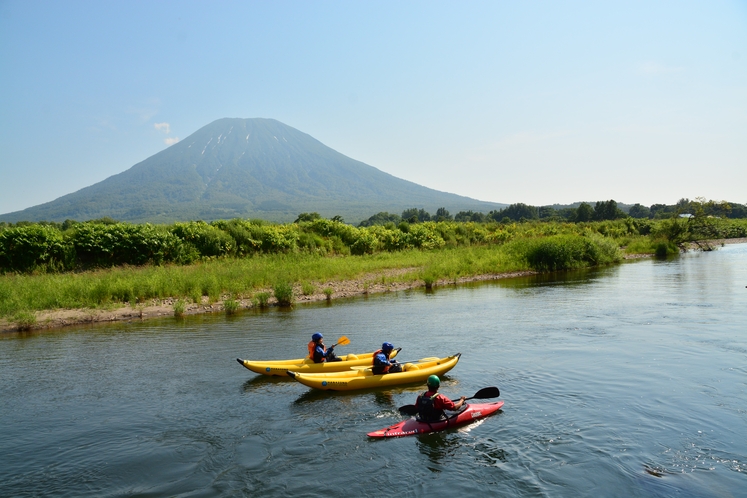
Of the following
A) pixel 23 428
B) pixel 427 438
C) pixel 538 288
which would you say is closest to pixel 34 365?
pixel 23 428

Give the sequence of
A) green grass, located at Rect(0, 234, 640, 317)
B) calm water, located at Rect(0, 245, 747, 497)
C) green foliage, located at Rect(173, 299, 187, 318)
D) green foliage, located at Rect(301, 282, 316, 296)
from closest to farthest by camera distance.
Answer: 1. calm water, located at Rect(0, 245, 747, 497)
2. green foliage, located at Rect(173, 299, 187, 318)
3. green grass, located at Rect(0, 234, 640, 317)
4. green foliage, located at Rect(301, 282, 316, 296)

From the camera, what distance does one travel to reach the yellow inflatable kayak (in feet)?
41.3

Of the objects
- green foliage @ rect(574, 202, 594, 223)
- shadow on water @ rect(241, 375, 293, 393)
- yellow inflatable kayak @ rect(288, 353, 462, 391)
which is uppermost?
green foliage @ rect(574, 202, 594, 223)

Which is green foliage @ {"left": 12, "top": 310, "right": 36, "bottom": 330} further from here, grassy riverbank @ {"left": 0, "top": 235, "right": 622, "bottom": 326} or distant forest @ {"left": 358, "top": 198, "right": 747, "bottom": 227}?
distant forest @ {"left": 358, "top": 198, "right": 747, "bottom": 227}

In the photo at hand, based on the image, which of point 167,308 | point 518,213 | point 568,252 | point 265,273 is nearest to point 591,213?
point 518,213

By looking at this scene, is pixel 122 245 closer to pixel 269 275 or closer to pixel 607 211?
pixel 269 275

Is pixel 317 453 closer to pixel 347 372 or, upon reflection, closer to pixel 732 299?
pixel 347 372

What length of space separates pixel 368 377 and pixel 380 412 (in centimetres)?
145

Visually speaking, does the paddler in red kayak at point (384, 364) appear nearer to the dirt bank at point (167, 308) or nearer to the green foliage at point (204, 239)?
the dirt bank at point (167, 308)

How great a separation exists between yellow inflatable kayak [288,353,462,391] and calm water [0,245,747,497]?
24cm

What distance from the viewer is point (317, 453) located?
378 inches

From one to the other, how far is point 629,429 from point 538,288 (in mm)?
18341

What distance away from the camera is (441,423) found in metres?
10.7

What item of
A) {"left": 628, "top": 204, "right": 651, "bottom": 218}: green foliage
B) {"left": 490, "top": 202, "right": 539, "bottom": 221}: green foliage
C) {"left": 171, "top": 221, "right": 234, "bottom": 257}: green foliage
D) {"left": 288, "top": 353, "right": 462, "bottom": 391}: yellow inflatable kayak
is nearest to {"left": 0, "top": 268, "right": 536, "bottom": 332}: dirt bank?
{"left": 171, "top": 221, "right": 234, "bottom": 257}: green foliage
